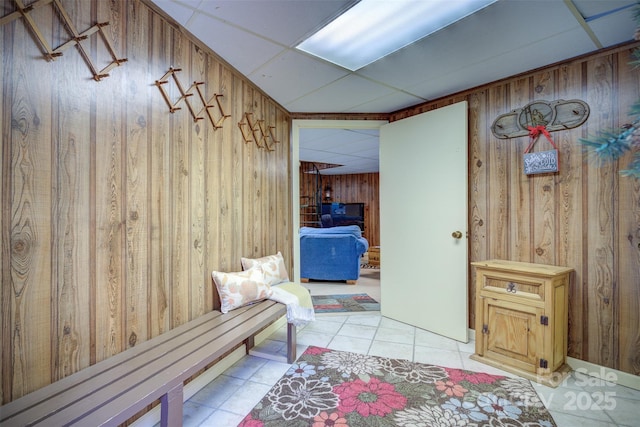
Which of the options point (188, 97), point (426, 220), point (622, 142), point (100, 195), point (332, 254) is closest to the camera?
point (622, 142)

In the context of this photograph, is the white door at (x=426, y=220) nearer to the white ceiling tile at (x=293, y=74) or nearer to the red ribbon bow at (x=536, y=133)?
the red ribbon bow at (x=536, y=133)

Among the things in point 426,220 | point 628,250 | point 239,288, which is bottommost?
point 239,288

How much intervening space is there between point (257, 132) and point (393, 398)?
91.1 inches

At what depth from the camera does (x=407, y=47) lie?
1.95 m

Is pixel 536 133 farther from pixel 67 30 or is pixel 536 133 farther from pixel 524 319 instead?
pixel 67 30

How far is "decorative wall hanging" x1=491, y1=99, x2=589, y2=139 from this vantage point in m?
2.08

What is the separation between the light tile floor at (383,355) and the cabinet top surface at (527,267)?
0.72 metres

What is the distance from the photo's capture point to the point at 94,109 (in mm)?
1302

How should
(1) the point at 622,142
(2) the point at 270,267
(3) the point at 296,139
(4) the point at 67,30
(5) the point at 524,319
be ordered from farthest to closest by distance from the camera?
(3) the point at 296,139
(2) the point at 270,267
(5) the point at 524,319
(4) the point at 67,30
(1) the point at 622,142

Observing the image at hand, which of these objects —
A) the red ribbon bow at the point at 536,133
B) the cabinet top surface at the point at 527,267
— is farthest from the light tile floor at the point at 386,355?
the red ribbon bow at the point at 536,133

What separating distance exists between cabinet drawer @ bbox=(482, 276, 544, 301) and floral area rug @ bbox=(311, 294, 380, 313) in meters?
1.52

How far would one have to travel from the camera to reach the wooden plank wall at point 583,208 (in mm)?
1907

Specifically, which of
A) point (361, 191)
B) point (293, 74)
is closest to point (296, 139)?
point (293, 74)

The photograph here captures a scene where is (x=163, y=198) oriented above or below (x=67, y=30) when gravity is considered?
below
